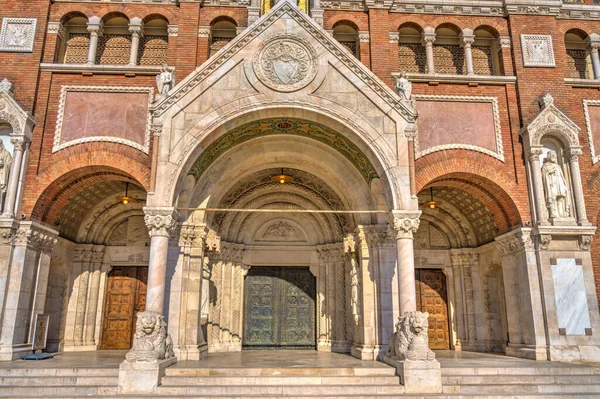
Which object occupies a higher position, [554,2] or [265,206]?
[554,2]

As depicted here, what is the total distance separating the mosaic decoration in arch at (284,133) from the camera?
13.4m

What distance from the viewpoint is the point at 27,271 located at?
43.4 feet

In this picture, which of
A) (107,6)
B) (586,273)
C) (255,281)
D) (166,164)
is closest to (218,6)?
(107,6)

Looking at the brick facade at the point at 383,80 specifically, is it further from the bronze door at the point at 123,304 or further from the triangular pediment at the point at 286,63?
the bronze door at the point at 123,304

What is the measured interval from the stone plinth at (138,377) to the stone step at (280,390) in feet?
0.79

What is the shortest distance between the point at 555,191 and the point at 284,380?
9.46m

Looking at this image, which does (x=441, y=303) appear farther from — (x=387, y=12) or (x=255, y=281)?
(x=387, y=12)

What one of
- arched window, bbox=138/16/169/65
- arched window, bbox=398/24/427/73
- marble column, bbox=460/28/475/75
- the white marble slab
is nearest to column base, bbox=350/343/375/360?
the white marble slab

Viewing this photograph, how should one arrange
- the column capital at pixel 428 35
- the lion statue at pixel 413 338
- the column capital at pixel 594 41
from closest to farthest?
the lion statue at pixel 413 338
the column capital at pixel 428 35
the column capital at pixel 594 41

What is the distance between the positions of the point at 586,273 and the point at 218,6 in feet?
45.7

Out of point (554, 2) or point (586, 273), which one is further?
point (554, 2)

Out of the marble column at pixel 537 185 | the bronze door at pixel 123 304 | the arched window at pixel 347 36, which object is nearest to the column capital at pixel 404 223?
the marble column at pixel 537 185

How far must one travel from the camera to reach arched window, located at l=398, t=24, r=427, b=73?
16.2 metres

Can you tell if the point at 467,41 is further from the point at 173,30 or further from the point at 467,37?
the point at 173,30
